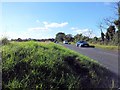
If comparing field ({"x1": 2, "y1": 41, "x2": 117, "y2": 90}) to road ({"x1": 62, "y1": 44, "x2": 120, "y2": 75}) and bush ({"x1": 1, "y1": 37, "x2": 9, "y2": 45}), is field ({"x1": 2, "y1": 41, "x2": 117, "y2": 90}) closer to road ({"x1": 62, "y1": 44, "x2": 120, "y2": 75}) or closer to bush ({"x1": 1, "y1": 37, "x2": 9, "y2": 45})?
road ({"x1": 62, "y1": 44, "x2": 120, "y2": 75})

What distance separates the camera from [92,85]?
32.4 ft

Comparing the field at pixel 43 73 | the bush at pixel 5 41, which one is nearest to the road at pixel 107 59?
the field at pixel 43 73

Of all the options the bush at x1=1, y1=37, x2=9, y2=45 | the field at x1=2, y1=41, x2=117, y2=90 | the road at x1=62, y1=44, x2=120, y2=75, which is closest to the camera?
the field at x1=2, y1=41, x2=117, y2=90

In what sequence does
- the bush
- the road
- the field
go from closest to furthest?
1. the field
2. the bush
3. the road

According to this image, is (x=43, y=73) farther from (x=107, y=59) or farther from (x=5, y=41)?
(x=107, y=59)

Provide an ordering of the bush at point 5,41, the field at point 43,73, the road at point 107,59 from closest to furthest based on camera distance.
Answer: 1. the field at point 43,73
2. the bush at point 5,41
3. the road at point 107,59

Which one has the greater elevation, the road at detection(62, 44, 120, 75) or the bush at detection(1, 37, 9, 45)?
the bush at detection(1, 37, 9, 45)

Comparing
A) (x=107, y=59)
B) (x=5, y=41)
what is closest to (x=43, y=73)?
(x=5, y=41)

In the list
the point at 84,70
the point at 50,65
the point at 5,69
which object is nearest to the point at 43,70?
the point at 50,65

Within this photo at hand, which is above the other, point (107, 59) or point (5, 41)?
point (5, 41)

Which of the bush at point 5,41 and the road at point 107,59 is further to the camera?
the road at point 107,59

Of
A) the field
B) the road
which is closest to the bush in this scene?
the field

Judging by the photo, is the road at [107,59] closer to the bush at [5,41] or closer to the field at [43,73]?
the field at [43,73]

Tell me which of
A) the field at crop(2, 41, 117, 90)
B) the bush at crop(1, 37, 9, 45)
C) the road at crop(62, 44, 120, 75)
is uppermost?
the bush at crop(1, 37, 9, 45)
